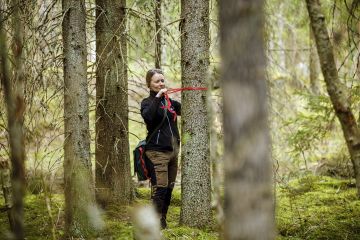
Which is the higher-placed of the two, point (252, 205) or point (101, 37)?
point (101, 37)

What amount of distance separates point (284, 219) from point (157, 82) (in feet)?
8.11

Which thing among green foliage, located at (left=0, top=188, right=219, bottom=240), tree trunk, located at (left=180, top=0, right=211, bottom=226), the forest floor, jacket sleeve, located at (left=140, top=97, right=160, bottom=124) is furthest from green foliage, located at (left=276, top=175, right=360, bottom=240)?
jacket sleeve, located at (left=140, top=97, right=160, bottom=124)

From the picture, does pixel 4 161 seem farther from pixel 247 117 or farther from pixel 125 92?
pixel 247 117

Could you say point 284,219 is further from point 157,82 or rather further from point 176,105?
point 157,82

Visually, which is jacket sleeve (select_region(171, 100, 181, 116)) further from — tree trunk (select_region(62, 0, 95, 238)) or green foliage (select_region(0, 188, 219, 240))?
green foliage (select_region(0, 188, 219, 240))

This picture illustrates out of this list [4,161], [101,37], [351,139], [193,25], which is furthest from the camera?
[101,37]

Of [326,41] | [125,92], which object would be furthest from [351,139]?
[125,92]

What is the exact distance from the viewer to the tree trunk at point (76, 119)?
4.68 metres

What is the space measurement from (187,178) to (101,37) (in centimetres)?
227

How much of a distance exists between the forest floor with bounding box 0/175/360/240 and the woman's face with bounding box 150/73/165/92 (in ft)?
5.41

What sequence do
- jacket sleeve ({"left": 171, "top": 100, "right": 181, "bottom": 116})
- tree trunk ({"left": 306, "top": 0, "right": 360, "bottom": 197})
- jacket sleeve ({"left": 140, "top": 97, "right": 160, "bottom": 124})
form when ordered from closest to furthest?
tree trunk ({"left": 306, "top": 0, "right": 360, "bottom": 197}) → jacket sleeve ({"left": 140, "top": 97, "right": 160, "bottom": 124}) → jacket sleeve ({"left": 171, "top": 100, "right": 181, "bottom": 116})

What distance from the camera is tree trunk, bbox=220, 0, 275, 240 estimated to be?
1961 millimetres

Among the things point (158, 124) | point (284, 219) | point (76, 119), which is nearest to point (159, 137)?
point (158, 124)

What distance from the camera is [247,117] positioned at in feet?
6.41
